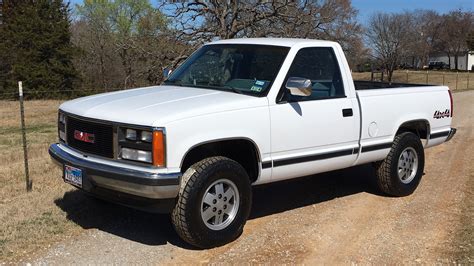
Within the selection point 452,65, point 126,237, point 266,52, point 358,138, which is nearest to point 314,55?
point 266,52

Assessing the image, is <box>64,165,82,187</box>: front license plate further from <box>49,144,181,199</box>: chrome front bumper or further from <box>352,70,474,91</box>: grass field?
<box>352,70,474,91</box>: grass field

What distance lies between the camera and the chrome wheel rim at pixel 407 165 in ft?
22.7

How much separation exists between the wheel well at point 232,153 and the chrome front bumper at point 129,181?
0.35 metres

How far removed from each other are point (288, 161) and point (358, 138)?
115 cm

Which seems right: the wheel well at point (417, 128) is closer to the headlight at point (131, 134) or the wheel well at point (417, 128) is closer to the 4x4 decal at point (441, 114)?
the 4x4 decal at point (441, 114)

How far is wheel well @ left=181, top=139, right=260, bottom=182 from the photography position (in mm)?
4905

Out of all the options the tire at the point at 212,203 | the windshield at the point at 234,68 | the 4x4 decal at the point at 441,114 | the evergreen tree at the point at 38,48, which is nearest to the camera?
the tire at the point at 212,203

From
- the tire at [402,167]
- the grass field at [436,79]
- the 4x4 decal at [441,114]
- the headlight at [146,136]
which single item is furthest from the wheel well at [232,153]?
the grass field at [436,79]

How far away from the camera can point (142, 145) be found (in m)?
4.47

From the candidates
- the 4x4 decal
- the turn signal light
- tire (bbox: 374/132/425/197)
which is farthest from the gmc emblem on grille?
the 4x4 decal

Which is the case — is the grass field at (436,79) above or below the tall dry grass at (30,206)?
above

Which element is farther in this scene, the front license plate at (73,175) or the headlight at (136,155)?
the front license plate at (73,175)

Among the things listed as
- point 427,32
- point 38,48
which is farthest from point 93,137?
point 427,32

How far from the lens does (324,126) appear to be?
566cm
